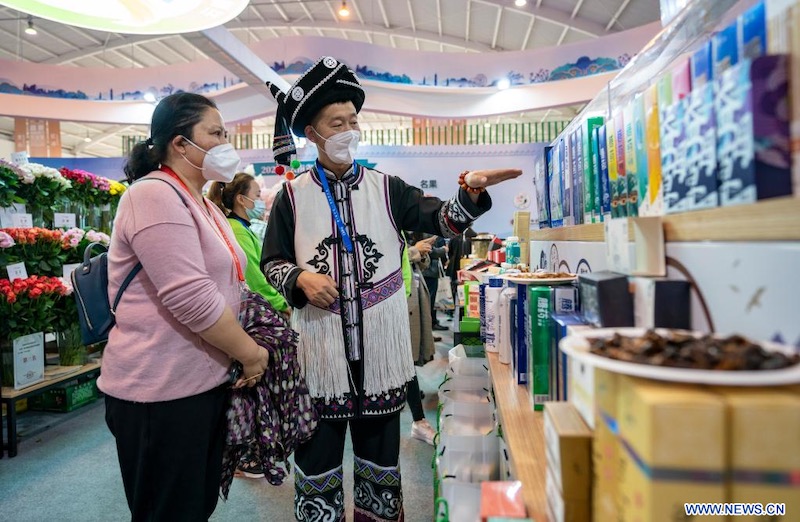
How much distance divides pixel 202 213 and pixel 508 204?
8.72m

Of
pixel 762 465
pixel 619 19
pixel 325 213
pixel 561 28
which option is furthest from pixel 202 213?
pixel 561 28

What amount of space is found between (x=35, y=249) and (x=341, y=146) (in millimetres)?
3137

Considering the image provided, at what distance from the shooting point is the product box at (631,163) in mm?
1074

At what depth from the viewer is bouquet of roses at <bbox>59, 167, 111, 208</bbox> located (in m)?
3.97

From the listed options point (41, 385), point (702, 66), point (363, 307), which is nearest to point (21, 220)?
point (41, 385)

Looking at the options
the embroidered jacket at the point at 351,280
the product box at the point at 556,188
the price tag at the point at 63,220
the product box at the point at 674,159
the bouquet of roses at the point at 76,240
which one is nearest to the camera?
the product box at the point at 674,159

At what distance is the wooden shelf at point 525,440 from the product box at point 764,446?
1.35 feet

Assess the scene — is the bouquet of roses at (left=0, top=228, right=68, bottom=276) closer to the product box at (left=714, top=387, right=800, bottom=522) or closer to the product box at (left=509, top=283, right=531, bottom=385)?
the product box at (left=509, top=283, right=531, bottom=385)

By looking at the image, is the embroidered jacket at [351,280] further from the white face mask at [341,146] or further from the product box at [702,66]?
the product box at [702,66]

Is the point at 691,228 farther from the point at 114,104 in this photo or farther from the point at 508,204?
the point at 114,104

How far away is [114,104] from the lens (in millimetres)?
8625

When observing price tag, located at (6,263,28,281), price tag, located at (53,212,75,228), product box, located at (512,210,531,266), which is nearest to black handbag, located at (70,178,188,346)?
price tag, located at (6,263,28,281)

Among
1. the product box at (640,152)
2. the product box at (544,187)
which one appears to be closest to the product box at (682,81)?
the product box at (640,152)

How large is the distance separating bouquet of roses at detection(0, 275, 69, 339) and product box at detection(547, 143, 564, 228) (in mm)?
3405
